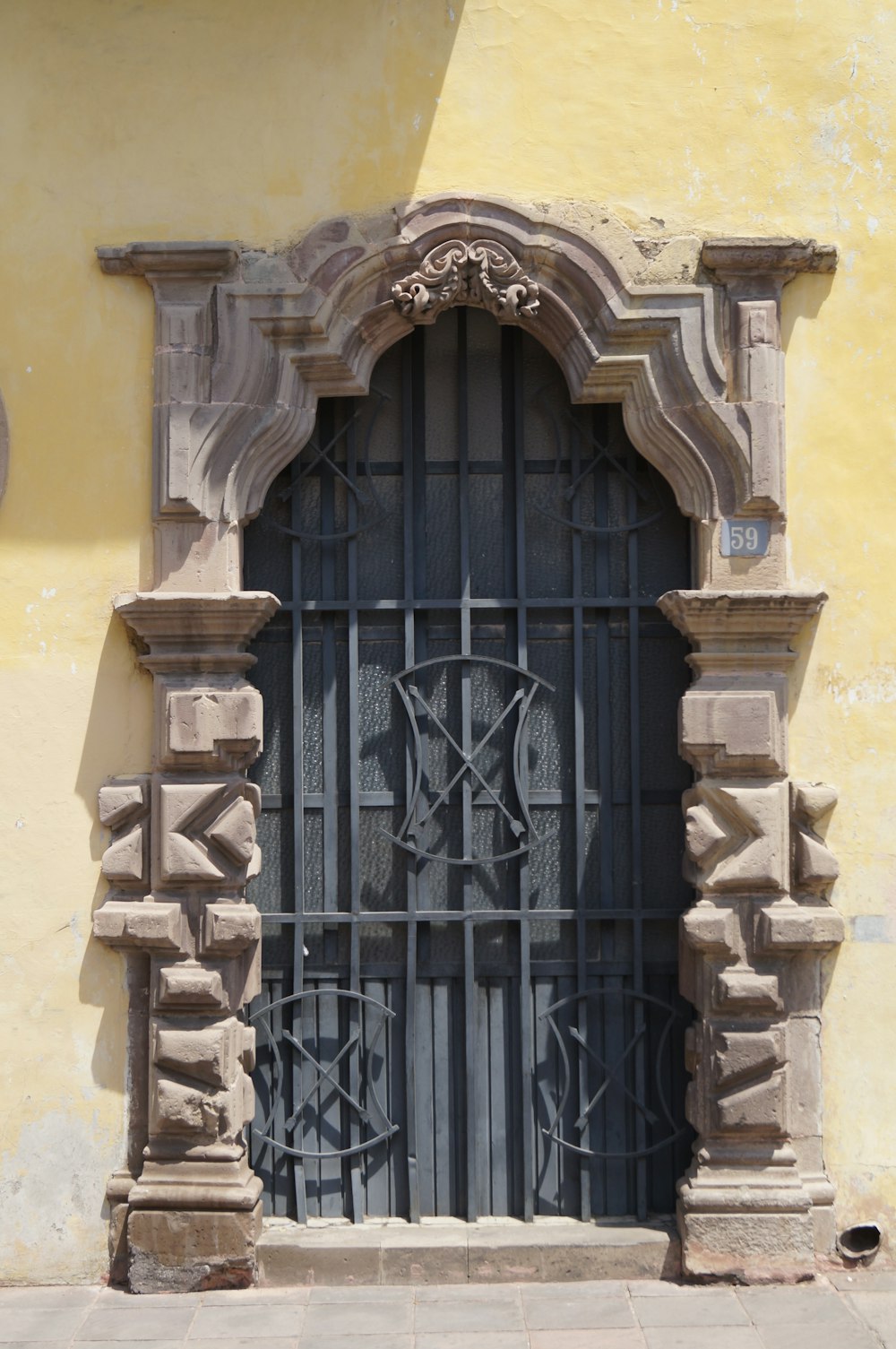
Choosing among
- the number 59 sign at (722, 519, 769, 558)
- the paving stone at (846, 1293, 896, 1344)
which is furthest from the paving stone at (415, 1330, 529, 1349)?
the number 59 sign at (722, 519, 769, 558)

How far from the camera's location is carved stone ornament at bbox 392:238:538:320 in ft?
15.4

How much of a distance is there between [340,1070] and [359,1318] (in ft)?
2.71

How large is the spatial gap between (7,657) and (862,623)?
9.64 feet

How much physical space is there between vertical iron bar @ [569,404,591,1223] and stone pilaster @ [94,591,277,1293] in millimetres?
1098

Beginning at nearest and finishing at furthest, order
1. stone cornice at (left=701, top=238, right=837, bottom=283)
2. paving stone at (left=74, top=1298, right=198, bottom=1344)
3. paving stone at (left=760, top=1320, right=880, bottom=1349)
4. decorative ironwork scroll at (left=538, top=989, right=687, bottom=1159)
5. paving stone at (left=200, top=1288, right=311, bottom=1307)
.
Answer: paving stone at (left=760, top=1320, right=880, bottom=1349)
paving stone at (left=74, top=1298, right=198, bottom=1344)
paving stone at (left=200, top=1288, right=311, bottom=1307)
stone cornice at (left=701, top=238, right=837, bottom=283)
decorative ironwork scroll at (left=538, top=989, right=687, bottom=1159)

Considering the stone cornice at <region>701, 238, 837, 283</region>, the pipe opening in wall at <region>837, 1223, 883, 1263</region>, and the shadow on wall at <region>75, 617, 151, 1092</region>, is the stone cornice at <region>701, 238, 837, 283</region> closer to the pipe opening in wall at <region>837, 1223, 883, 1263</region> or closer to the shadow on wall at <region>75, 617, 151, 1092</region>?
the shadow on wall at <region>75, 617, 151, 1092</region>

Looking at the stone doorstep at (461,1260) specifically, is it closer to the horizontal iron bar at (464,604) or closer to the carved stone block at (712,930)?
the carved stone block at (712,930)

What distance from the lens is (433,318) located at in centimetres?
476

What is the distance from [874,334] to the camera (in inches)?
187

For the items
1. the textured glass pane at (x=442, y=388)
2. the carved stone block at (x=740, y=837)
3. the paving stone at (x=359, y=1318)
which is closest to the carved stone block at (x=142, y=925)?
the paving stone at (x=359, y=1318)

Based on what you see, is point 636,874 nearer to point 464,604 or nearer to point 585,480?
point 464,604

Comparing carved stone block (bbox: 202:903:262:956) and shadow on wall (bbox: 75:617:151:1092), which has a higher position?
shadow on wall (bbox: 75:617:151:1092)

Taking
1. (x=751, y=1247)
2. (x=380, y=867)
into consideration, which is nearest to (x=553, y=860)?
(x=380, y=867)

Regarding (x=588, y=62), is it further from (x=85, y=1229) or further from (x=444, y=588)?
(x=85, y=1229)
